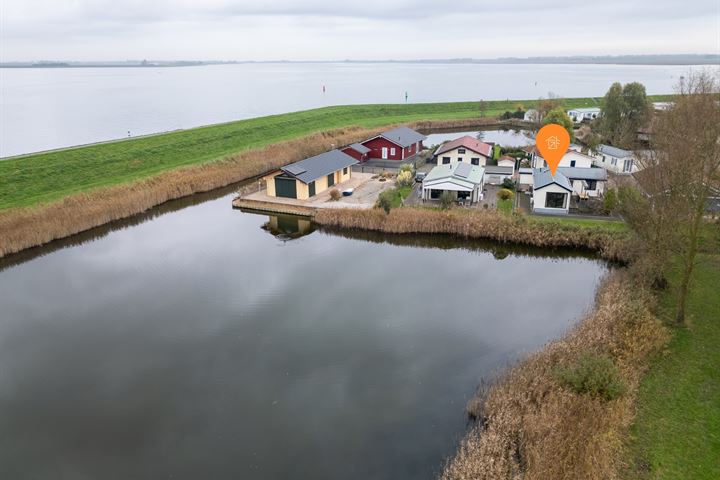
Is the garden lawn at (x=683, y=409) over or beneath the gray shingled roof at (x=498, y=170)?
beneath

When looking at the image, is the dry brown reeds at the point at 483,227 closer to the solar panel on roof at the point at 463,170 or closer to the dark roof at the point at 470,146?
the solar panel on roof at the point at 463,170

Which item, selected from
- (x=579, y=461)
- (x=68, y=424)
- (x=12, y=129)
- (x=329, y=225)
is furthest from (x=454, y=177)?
(x=12, y=129)

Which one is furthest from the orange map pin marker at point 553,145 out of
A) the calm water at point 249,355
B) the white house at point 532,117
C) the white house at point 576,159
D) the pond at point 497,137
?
the white house at point 532,117

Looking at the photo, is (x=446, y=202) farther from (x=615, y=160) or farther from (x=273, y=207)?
(x=615, y=160)

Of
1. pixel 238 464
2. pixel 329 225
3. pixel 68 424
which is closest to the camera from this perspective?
pixel 238 464

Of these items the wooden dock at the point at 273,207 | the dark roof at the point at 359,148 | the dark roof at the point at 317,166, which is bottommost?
the wooden dock at the point at 273,207

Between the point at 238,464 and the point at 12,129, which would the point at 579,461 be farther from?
the point at 12,129

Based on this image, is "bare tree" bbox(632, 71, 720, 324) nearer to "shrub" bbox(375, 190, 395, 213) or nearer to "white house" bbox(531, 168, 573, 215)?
"white house" bbox(531, 168, 573, 215)
